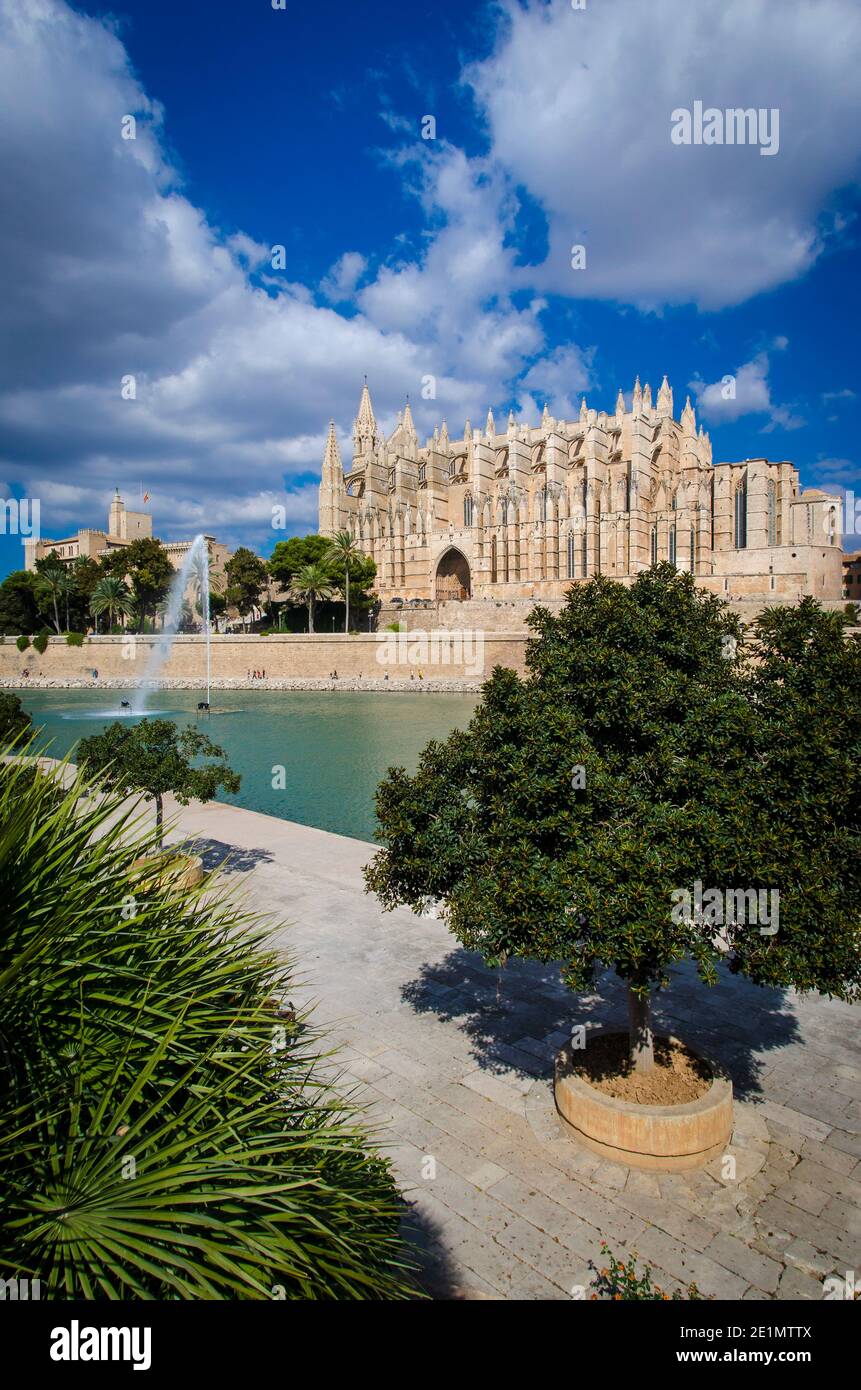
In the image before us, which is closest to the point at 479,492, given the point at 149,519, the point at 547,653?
the point at 149,519

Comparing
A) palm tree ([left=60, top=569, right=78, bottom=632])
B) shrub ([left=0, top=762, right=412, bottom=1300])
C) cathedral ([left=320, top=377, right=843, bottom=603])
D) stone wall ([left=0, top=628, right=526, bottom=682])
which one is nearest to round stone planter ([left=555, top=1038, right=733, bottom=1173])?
shrub ([left=0, top=762, right=412, bottom=1300])

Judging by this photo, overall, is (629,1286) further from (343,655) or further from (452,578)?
(452,578)

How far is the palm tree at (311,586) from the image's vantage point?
180ft

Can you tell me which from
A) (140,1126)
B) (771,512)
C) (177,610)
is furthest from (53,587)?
(140,1126)

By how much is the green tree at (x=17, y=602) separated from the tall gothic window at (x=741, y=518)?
5528cm

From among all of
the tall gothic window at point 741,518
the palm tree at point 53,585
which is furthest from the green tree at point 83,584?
the tall gothic window at point 741,518

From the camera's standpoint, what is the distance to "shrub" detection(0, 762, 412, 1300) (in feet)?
7.03

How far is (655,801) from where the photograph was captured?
4.25 m

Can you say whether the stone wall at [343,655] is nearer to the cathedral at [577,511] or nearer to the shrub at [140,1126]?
the cathedral at [577,511]
